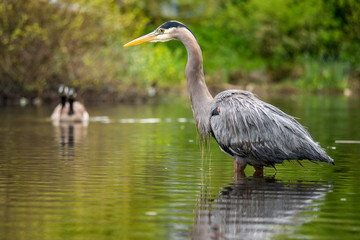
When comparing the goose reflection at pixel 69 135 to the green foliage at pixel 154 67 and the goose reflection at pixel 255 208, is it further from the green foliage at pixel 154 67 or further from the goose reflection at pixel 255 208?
the green foliage at pixel 154 67

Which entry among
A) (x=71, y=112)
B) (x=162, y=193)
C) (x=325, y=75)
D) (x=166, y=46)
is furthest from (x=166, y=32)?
(x=166, y=46)

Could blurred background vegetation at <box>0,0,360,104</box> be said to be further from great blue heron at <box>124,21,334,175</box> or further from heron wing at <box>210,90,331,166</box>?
heron wing at <box>210,90,331,166</box>

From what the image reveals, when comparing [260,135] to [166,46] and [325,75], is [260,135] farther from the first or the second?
[166,46]

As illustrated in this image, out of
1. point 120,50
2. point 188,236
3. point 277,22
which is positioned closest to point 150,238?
point 188,236

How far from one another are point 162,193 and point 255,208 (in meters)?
1.47

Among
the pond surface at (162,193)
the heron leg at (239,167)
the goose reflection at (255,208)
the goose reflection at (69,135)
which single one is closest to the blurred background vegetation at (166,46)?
the goose reflection at (69,135)

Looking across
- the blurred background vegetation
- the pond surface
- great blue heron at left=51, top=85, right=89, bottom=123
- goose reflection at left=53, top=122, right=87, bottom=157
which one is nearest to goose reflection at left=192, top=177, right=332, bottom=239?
the pond surface

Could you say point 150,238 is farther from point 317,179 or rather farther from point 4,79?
point 4,79

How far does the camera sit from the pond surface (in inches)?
272

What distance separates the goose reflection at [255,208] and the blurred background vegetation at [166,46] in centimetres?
2432

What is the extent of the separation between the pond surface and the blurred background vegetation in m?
19.4

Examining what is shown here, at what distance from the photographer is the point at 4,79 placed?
3612 centimetres

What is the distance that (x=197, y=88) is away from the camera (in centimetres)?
1140

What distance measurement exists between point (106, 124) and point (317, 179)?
12.7 m
